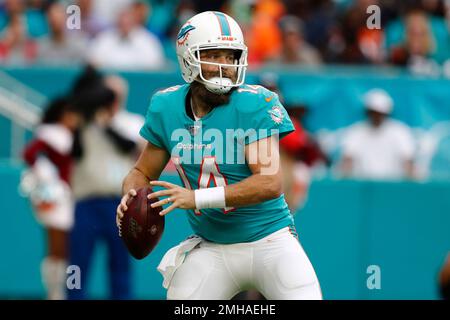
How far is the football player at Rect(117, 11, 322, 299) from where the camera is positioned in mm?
5156

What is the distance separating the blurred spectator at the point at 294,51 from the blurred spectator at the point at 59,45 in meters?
2.12

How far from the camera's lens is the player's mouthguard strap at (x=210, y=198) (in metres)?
5.07

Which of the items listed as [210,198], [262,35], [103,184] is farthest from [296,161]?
[210,198]

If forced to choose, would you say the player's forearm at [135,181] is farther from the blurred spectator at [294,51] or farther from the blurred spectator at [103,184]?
the blurred spectator at [294,51]

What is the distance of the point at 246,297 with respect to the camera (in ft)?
24.1

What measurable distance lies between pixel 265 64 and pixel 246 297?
14.1ft

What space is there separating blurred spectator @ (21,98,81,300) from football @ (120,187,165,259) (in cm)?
372

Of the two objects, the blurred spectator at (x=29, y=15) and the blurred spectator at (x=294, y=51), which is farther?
the blurred spectator at (x=29, y=15)

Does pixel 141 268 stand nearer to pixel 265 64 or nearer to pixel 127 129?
pixel 127 129

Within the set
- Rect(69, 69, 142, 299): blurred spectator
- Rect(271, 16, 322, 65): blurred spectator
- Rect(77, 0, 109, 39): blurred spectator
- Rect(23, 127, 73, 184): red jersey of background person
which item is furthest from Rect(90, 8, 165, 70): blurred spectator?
Rect(69, 69, 142, 299): blurred spectator

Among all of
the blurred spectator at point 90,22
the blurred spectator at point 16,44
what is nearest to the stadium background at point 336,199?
the blurred spectator at point 16,44

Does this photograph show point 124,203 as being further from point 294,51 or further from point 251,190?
point 294,51

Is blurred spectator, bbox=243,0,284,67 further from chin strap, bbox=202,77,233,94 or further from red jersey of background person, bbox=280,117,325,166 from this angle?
chin strap, bbox=202,77,233,94

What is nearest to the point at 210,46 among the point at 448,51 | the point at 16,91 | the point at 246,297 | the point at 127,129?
the point at 246,297
